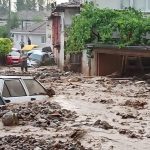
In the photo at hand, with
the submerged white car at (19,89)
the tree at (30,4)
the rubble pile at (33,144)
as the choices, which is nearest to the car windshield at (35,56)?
the submerged white car at (19,89)

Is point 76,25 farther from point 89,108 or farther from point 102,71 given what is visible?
point 89,108

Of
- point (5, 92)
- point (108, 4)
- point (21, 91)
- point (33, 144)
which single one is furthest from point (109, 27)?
point (33, 144)

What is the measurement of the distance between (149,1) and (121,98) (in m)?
11.7

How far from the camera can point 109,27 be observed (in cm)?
2803

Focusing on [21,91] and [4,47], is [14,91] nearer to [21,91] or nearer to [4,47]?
[21,91]

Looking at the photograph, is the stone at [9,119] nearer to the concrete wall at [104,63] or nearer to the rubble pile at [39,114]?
the rubble pile at [39,114]

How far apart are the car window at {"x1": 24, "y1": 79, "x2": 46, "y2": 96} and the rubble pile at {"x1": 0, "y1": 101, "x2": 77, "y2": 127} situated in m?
0.52

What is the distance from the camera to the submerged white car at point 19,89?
14.6 meters

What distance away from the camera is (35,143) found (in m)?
10.7

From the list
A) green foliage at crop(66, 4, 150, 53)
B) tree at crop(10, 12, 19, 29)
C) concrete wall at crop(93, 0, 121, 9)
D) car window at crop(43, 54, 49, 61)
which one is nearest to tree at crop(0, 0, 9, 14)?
tree at crop(10, 12, 19, 29)

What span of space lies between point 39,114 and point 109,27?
14.7 metres

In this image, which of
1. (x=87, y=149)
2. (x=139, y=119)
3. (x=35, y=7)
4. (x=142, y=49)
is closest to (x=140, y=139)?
(x=87, y=149)

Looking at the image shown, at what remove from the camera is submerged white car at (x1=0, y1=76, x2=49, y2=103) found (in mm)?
14555

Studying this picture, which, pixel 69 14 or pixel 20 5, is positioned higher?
pixel 20 5
